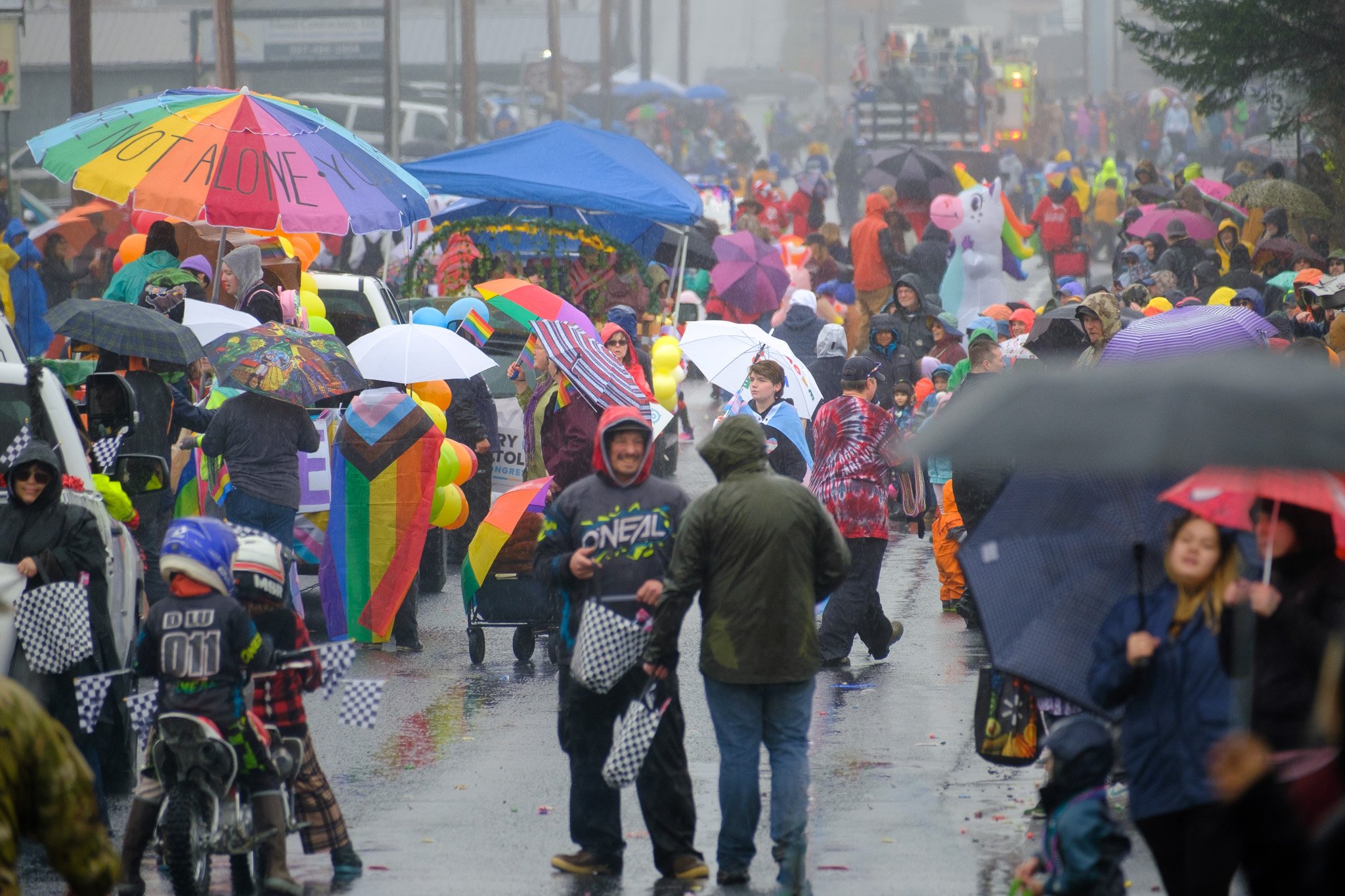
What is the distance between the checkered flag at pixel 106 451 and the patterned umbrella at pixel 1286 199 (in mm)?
15792

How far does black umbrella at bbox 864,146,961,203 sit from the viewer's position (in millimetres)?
26750

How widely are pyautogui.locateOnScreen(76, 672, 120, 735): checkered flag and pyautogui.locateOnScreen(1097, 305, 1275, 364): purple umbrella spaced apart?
15.9 feet

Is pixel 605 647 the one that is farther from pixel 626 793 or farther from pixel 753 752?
pixel 626 793

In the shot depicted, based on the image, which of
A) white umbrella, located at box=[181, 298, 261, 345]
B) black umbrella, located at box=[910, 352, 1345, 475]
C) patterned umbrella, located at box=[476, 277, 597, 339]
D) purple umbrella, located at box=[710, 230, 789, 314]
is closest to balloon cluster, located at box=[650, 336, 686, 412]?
patterned umbrella, located at box=[476, 277, 597, 339]

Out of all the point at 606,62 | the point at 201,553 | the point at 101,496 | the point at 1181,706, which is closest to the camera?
the point at 1181,706

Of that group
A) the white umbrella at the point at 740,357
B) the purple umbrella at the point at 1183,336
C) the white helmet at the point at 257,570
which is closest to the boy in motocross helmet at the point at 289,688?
the white helmet at the point at 257,570

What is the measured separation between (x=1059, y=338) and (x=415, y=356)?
12.9 ft

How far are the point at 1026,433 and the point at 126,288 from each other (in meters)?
9.46

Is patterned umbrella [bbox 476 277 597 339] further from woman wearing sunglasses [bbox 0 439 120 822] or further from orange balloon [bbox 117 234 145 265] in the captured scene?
woman wearing sunglasses [bbox 0 439 120 822]

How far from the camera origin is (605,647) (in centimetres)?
661

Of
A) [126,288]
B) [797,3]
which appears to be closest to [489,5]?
[797,3]

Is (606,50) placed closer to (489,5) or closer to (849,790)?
(489,5)

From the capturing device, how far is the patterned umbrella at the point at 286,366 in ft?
31.0

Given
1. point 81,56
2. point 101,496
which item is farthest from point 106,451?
point 81,56
